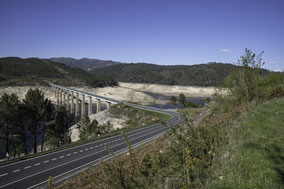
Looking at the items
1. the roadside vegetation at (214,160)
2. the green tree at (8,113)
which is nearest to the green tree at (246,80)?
the roadside vegetation at (214,160)

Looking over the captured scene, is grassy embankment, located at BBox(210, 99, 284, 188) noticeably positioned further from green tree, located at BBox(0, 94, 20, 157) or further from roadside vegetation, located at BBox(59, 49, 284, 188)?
green tree, located at BBox(0, 94, 20, 157)

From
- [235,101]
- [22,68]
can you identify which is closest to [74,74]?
[22,68]

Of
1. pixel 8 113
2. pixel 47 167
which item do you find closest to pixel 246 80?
pixel 47 167

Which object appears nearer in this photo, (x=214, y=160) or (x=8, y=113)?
(x=214, y=160)

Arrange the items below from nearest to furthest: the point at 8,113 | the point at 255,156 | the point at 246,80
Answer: the point at 255,156
the point at 246,80
the point at 8,113

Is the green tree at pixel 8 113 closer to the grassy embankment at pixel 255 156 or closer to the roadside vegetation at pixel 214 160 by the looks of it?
the roadside vegetation at pixel 214 160

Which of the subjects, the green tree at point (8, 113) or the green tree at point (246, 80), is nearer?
the green tree at point (246, 80)

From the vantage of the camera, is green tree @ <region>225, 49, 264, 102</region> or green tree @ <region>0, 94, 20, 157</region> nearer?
green tree @ <region>225, 49, 264, 102</region>

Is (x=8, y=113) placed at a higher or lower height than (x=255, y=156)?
lower

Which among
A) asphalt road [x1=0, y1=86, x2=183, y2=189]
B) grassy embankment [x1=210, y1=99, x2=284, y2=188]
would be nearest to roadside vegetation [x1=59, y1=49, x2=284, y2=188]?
grassy embankment [x1=210, y1=99, x2=284, y2=188]

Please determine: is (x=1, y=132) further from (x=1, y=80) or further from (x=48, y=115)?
(x=1, y=80)

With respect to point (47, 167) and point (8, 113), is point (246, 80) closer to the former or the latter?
point (47, 167)

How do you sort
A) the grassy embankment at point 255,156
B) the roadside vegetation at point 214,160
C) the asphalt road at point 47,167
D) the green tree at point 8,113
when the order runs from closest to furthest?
the roadside vegetation at point 214,160, the grassy embankment at point 255,156, the asphalt road at point 47,167, the green tree at point 8,113

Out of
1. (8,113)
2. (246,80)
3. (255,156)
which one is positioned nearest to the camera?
(255,156)
